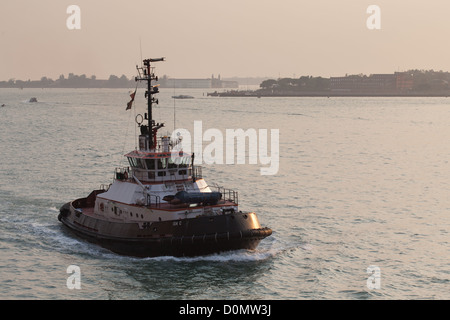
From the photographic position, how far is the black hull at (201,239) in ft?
90.7

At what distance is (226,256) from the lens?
28047 millimetres

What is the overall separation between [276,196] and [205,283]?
64.5ft

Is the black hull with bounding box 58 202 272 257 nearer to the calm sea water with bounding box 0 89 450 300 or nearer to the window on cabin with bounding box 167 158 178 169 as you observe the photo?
the calm sea water with bounding box 0 89 450 300

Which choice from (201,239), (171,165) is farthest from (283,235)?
(171,165)

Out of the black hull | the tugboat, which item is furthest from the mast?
the black hull

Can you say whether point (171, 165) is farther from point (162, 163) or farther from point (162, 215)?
point (162, 215)

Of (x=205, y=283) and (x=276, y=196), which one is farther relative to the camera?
(x=276, y=196)

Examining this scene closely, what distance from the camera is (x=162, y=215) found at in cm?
2886

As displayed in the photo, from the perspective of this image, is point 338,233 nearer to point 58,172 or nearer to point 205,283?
point 205,283

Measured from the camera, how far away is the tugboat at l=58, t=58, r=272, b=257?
2789cm

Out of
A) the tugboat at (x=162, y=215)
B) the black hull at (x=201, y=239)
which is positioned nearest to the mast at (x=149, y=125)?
the tugboat at (x=162, y=215)

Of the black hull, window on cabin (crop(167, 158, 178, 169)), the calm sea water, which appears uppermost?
window on cabin (crop(167, 158, 178, 169))
